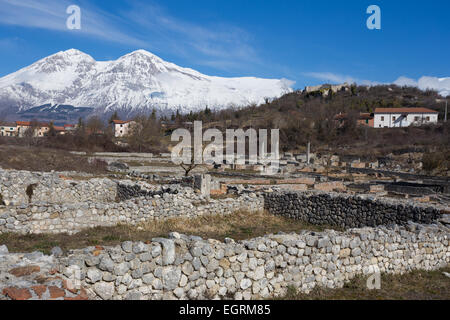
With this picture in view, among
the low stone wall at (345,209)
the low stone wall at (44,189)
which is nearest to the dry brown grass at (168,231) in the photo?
the low stone wall at (345,209)

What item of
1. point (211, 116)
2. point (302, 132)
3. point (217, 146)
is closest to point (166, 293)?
Answer: point (217, 146)

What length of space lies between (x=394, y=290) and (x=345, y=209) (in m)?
6.16

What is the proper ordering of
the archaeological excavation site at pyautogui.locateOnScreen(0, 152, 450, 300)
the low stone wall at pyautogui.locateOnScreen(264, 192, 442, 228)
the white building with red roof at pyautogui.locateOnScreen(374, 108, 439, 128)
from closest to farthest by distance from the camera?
1. the archaeological excavation site at pyautogui.locateOnScreen(0, 152, 450, 300)
2. the low stone wall at pyautogui.locateOnScreen(264, 192, 442, 228)
3. the white building with red roof at pyautogui.locateOnScreen(374, 108, 439, 128)

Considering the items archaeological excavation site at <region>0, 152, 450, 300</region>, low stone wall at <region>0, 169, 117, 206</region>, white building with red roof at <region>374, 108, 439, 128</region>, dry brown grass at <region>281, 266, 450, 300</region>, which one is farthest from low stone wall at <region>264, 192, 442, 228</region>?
white building with red roof at <region>374, 108, 439, 128</region>

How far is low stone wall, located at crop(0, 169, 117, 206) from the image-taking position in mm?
14953

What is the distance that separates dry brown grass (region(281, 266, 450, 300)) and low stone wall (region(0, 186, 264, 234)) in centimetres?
671

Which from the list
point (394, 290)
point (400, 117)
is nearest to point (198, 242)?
point (394, 290)

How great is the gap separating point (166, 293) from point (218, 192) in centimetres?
1222

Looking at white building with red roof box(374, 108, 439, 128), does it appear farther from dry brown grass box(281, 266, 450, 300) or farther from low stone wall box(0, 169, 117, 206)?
dry brown grass box(281, 266, 450, 300)

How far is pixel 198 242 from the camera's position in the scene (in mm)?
5754

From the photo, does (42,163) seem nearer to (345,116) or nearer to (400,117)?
(345,116)

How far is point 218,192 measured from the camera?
17.5 metres

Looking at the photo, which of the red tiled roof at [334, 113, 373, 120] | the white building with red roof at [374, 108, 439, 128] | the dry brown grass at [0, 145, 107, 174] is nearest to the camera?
the dry brown grass at [0, 145, 107, 174]
